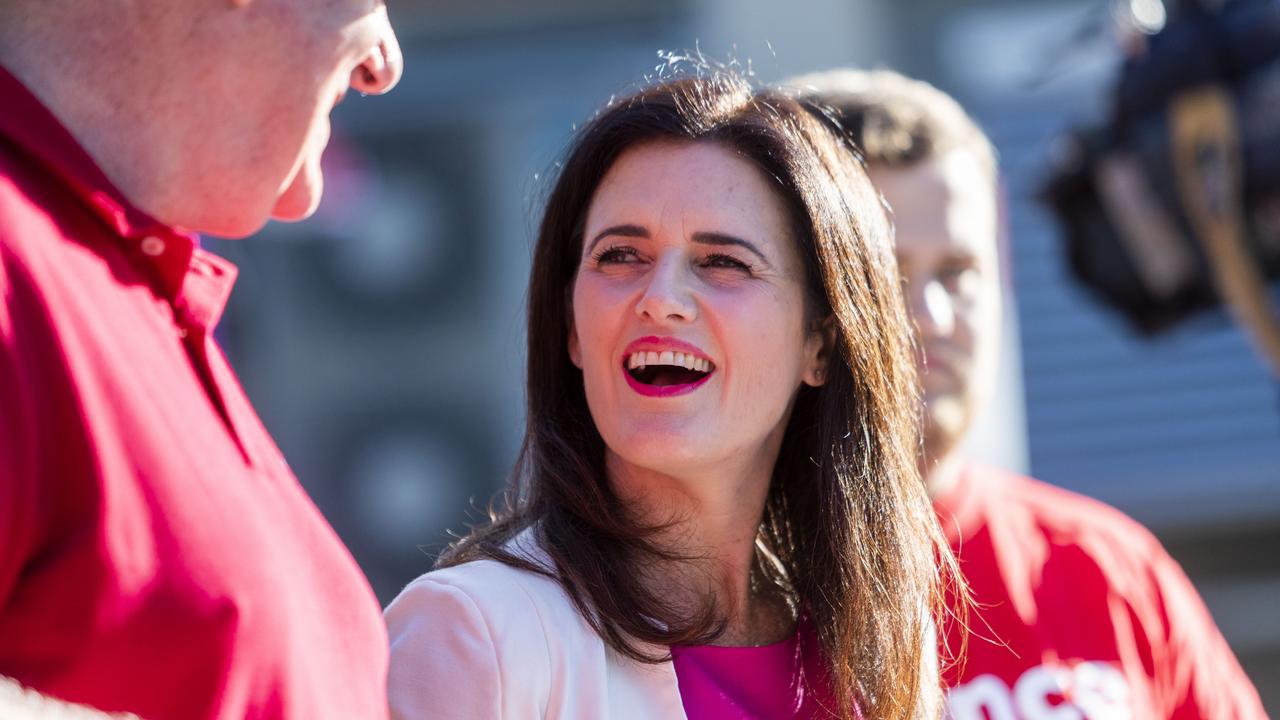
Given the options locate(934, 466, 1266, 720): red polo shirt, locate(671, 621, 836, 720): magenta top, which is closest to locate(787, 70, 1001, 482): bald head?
locate(934, 466, 1266, 720): red polo shirt

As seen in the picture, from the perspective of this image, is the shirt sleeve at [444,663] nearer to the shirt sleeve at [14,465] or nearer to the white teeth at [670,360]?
the white teeth at [670,360]

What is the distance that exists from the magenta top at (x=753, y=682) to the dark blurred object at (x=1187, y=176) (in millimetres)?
1293

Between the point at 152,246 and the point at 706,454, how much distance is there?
691 mm

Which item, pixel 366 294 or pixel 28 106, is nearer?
pixel 28 106

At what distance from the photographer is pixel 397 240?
21.9 ft

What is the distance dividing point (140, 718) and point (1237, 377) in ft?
18.6

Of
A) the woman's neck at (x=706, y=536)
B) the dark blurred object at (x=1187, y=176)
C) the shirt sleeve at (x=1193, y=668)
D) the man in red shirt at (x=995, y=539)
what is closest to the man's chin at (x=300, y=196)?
the woman's neck at (x=706, y=536)

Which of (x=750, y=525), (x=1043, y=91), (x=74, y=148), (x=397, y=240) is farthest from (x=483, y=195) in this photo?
(x=74, y=148)

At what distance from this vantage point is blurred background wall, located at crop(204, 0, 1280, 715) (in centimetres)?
602

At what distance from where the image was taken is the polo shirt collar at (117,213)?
1206 mm

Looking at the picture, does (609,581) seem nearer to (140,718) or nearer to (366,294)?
(140,718)

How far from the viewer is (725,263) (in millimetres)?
A: 1801

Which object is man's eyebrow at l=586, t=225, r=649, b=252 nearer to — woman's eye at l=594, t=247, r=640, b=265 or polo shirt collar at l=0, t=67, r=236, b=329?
woman's eye at l=594, t=247, r=640, b=265

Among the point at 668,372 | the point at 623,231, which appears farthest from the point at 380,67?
the point at 668,372
